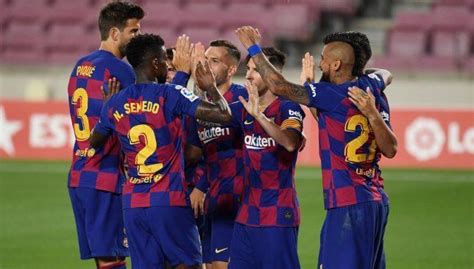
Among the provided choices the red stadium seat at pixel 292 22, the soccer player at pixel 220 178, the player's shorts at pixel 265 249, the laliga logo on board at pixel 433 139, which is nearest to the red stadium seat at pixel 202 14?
the red stadium seat at pixel 292 22

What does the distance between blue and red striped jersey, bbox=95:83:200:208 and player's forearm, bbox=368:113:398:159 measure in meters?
1.18

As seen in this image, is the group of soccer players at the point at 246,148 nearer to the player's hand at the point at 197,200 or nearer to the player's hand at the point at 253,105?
the player's hand at the point at 253,105

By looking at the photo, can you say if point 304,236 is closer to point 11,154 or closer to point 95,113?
point 95,113

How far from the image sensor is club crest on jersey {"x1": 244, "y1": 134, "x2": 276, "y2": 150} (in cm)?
740

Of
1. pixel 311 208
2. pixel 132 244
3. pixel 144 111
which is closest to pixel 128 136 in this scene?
pixel 144 111

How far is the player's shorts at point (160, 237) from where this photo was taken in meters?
7.08

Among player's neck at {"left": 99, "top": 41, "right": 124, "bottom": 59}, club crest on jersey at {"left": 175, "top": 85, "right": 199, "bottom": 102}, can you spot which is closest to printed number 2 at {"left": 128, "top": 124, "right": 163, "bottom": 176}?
club crest on jersey at {"left": 175, "top": 85, "right": 199, "bottom": 102}

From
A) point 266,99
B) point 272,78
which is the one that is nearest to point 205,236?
point 266,99

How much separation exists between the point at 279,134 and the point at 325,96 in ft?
1.33

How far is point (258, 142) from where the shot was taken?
742 centimetres

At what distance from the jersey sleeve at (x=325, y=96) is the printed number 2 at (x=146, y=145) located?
43.0 inches

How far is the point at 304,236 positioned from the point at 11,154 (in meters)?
9.38

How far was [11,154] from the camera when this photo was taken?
2044 cm

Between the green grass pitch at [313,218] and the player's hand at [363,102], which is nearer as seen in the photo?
the player's hand at [363,102]
